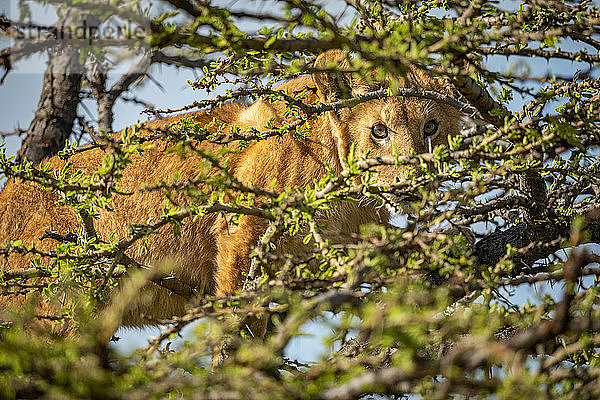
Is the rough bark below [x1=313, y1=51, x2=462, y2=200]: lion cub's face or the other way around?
the other way around

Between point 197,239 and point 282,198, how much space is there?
8.56 ft

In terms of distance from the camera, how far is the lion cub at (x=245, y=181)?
A: 372 centimetres

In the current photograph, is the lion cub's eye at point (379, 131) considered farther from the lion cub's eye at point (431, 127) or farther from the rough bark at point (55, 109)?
the rough bark at point (55, 109)

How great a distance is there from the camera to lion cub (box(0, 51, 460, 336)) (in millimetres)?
3723

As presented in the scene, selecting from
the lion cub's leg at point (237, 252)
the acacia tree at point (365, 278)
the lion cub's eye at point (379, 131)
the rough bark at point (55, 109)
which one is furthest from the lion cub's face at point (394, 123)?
the rough bark at point (55, 109)

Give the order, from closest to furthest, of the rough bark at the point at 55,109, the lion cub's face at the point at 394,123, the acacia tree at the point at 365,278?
the acacia tree at the point at 365,278 → the lion cub's face at the point at 394,123 → the rough bark at the point at 55,109

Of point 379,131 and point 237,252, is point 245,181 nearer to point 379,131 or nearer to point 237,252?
point 237,252

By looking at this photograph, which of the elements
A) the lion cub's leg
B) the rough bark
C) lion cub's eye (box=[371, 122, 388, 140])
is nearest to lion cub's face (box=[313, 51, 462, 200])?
lion cub's eye (box=[371, 122, 388, 140])

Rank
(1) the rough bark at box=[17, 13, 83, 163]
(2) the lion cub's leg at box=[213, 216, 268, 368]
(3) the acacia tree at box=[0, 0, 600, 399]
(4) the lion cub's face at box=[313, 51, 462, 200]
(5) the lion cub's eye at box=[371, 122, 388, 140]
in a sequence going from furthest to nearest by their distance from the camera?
(1) the rough bark at box=[17, 13, 83, 163] < (2) the lion cub's leg at box=[213, 216, 268, 368] < (5) the lion cub's eye at box=[371, 122, 388, 140] < (4) the lion cub's face at box=[313, 51, 462, 200] < (3) the acacia tree at box=[0, 0, 600, 399]

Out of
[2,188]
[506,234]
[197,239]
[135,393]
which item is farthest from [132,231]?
[2,188]

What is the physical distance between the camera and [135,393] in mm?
851

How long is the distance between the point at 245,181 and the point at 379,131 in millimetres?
1116

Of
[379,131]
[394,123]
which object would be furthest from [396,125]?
[379,131]

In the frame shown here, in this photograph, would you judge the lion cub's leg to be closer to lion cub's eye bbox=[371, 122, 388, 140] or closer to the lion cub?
the lion cub
